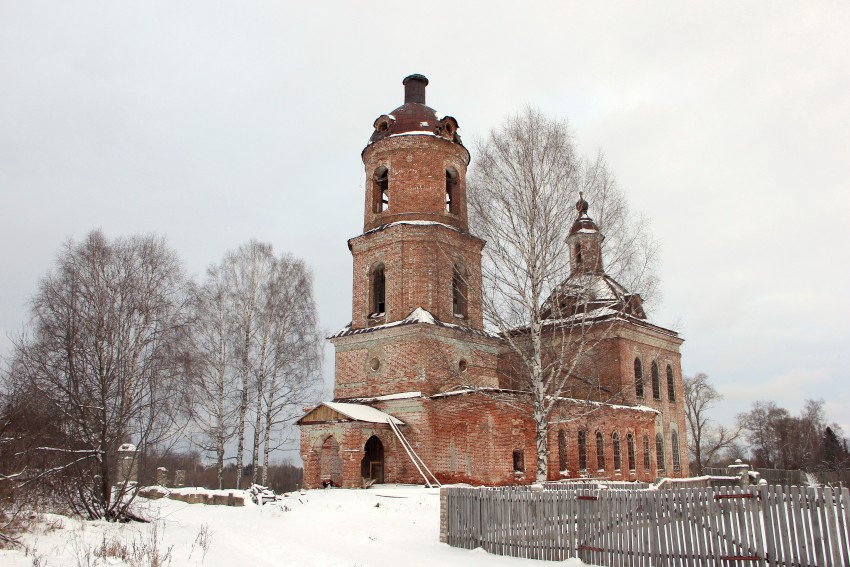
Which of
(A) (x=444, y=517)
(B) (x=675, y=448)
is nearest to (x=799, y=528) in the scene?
(A) (x=444, y=517)

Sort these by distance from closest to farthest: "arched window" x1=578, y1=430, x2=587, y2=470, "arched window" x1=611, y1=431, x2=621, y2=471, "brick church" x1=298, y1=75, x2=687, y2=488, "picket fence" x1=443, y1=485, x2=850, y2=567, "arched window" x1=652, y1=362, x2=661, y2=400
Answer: "picket fence" x1=443, y1=485, x2=850, y2=567
"brick church" x1=298, y1=75, x2=687, y2=488
"arched window" x1=578, y1=430, x2=587, y2=470
"arched window" x1=611, y1=431, x2=621, y2=471
"arched window" x1=652, y1=362, x2=661, y2=400

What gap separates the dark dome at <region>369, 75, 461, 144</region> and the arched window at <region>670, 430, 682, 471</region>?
17.1m

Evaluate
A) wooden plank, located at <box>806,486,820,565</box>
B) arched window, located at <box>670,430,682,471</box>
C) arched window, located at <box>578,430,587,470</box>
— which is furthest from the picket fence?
arched window, located at <box>670,430,682,471</box>

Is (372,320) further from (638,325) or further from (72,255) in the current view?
(638,325)

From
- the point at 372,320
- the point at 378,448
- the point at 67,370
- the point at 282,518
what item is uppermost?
the point at 372,320

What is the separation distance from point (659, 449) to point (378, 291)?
49.0 ft

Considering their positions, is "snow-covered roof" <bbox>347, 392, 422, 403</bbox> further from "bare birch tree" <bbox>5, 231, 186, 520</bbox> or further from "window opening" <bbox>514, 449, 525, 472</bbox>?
"bare birch tree" <bbox>5, 231, 186, 520</bbox>

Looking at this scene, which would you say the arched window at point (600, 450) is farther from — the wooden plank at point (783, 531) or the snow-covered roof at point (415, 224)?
the wooden plank at point (783, 531)

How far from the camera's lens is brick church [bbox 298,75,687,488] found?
2036 cm

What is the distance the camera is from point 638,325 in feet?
95.1

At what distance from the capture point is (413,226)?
926 inches

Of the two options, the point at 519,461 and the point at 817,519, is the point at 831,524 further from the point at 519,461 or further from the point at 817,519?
the point at 519,461

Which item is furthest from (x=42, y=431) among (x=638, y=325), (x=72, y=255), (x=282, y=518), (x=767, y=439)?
(x=767, y=439)

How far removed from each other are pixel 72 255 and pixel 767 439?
70.4 m
